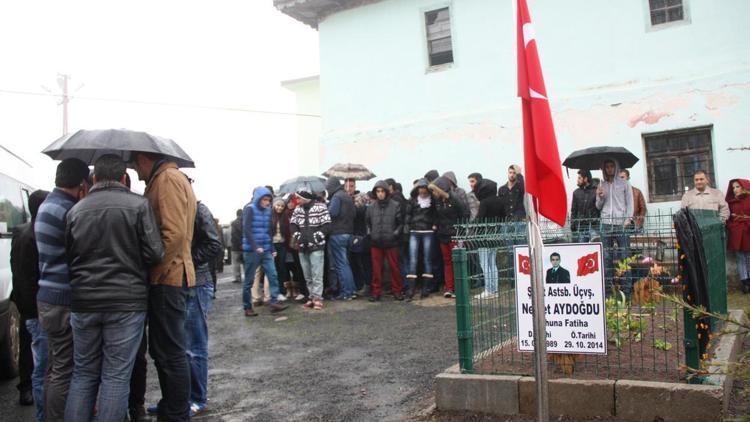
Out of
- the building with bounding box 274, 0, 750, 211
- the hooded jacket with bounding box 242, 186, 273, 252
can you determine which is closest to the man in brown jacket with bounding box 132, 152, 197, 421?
the hooded jacket with bounding box 242, 186, 273, 252

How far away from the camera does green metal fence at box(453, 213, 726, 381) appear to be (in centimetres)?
507

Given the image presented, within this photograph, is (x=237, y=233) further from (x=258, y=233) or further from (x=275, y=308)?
(x=258, y=233)

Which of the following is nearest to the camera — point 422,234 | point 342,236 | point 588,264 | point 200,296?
point 588,264

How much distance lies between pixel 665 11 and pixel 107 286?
38.5ft

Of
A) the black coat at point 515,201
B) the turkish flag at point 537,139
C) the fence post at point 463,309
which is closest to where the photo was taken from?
the turkish flag at point 537,139

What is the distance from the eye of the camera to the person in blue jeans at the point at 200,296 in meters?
5.29

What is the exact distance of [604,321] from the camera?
15.6 ft

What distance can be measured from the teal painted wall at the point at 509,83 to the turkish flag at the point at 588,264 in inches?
262

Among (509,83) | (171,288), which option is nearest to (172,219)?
(171,288)

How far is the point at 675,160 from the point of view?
12211 mm

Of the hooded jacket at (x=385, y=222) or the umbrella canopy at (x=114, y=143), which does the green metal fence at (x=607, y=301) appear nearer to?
the umbrella canopy at (x=114, y=143)

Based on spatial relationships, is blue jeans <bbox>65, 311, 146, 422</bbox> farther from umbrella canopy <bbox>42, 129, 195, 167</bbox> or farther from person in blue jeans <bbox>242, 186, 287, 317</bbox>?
person in blue jeans <bbox>242, 186, 287, 317</bbox>

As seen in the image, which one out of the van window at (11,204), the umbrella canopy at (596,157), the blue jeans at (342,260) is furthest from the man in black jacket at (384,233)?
the van window at (11,204)

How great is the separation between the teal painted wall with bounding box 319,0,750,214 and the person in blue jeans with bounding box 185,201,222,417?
7053 mm
